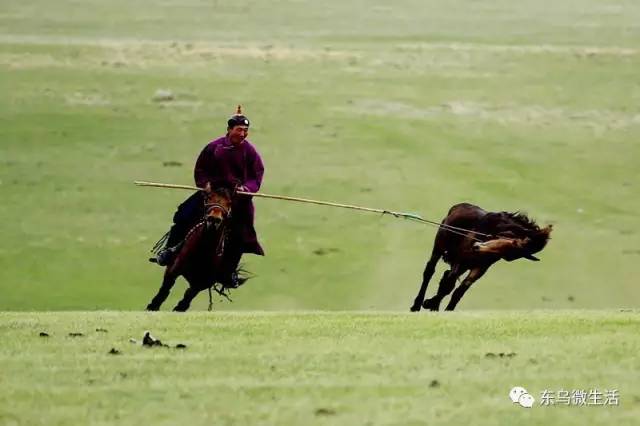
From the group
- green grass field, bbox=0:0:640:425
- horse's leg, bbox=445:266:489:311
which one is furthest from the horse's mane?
green grass field, bbox=0:0:640:425

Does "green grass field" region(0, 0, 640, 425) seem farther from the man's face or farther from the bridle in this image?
the man's face

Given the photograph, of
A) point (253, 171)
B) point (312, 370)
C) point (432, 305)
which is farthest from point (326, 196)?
point (312, 370)

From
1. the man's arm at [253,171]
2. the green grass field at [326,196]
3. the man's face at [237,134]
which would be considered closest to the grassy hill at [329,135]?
the green grass field at [326,196]

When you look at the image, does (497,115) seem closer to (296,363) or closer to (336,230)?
(336,230)

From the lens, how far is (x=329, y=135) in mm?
32062

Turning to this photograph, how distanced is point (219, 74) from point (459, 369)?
1094 inches

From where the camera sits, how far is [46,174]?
2938 centimetres

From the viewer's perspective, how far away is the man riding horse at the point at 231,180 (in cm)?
1358

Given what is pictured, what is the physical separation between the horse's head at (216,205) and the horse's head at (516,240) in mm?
2372

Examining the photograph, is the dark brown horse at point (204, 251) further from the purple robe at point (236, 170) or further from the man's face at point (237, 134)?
the man's face at point (237, 134)

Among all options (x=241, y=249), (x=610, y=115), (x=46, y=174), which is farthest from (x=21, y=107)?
(x=241, y=249)

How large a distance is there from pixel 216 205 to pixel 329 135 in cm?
Answer: 1880

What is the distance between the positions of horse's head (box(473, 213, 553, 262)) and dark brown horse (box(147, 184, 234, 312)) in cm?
228

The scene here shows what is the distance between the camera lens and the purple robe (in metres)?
13.6
